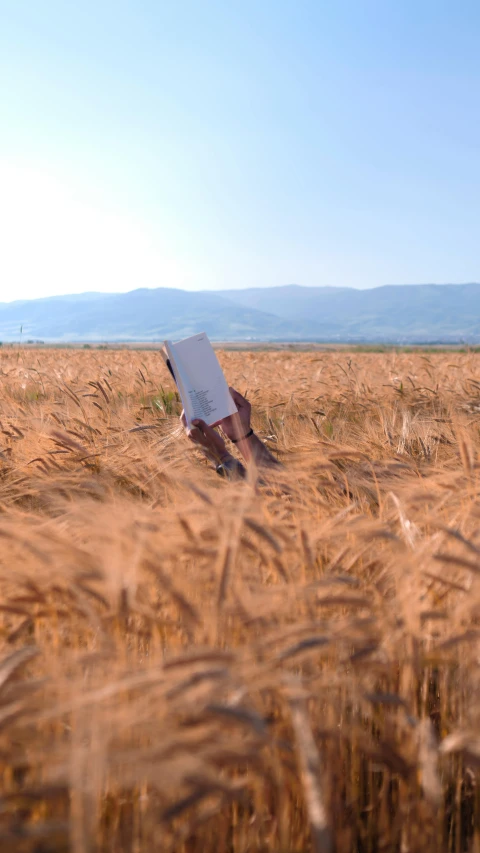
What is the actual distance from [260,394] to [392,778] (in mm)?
3695

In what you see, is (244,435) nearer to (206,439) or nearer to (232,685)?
(206,439)

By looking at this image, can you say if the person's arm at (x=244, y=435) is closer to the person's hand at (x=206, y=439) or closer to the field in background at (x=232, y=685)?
the person's hand at (x=206, y=439)

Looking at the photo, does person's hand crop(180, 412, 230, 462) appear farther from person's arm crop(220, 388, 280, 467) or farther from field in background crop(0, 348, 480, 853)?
field in background crop(0, 348, 480, 853)

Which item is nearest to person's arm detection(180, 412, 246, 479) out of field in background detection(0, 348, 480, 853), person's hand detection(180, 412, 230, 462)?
person's hand detection(180, 412, 230, 462)

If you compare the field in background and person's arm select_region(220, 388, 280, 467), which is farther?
person's arm select_region(220, 388, 280, 467)

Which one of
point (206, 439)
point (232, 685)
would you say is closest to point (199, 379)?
point (206, 439)

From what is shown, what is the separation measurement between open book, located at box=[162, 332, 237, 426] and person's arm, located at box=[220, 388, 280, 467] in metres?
0.09

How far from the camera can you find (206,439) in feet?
8.46

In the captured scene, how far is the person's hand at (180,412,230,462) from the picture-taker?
8.42 feet

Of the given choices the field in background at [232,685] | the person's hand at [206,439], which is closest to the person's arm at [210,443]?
the person's hand at [206,439]

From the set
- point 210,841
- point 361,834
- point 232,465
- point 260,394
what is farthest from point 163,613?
point 260,394

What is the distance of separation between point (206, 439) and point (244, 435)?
0.30 m

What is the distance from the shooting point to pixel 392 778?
45.0 inches

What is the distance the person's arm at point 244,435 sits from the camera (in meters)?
2.60
